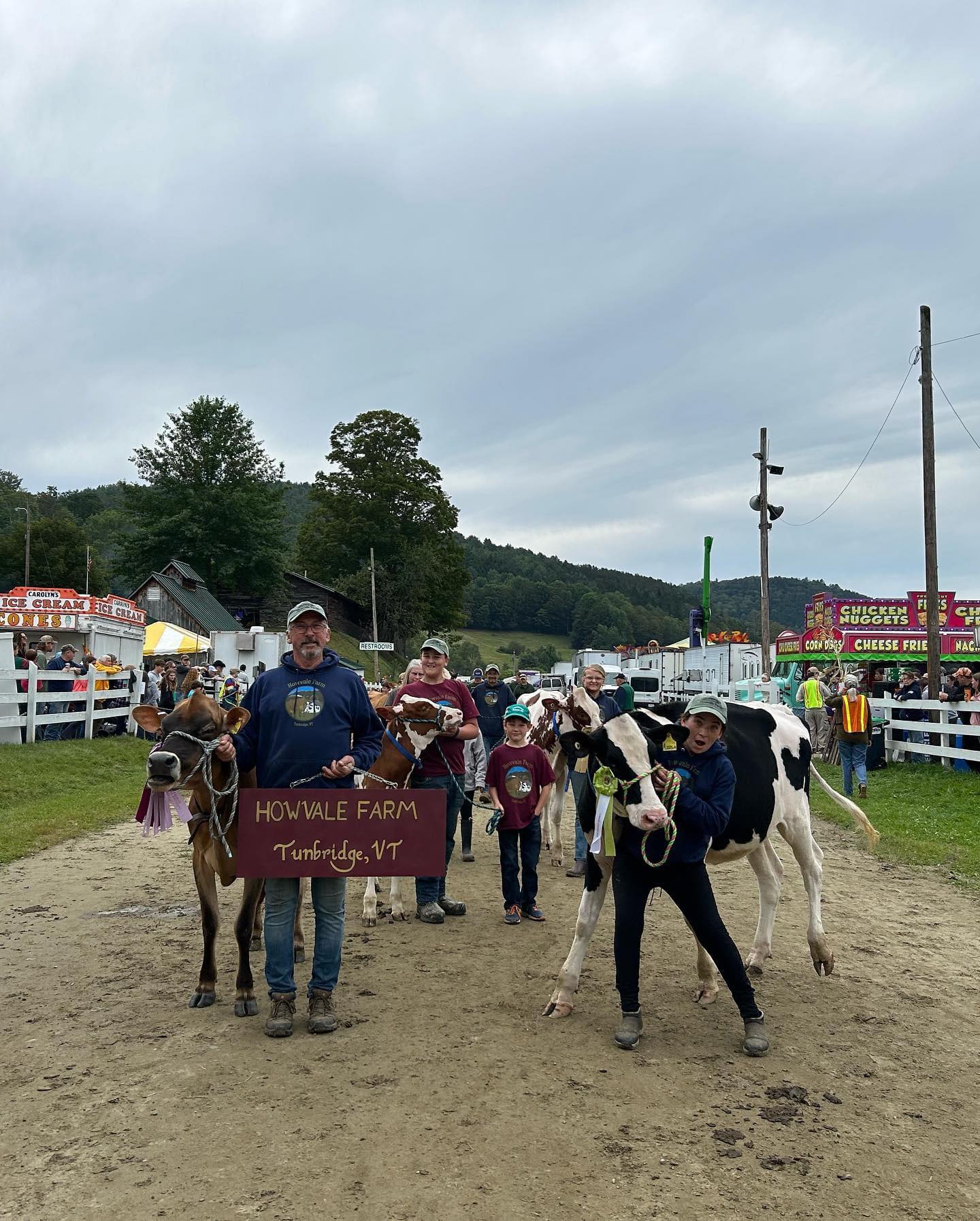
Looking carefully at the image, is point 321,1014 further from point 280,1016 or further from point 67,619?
point 67,619

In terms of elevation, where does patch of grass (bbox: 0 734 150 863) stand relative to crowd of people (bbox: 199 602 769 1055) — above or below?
below

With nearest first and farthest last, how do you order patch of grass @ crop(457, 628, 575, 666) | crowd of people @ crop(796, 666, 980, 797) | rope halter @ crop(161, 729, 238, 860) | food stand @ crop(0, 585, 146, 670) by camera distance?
1. rope halter @ crop(161, 729, 238, 860)
2. crowd of people @ crop(796, 666, 980, 797)
3. food stand @ crop(0, 585, 146, 670)
4. patch of grass @ crop(457, 628, 575, 666)

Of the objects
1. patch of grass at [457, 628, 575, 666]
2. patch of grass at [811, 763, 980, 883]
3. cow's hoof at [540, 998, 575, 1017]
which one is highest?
patch of grass at [457, 628, 575, 666]

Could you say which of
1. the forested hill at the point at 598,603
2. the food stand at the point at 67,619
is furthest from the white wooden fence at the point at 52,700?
the forested hill at the point at 598,603

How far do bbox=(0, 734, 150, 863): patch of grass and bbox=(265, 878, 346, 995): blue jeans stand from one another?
5800mm

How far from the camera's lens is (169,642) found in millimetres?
28328

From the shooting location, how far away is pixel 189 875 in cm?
916

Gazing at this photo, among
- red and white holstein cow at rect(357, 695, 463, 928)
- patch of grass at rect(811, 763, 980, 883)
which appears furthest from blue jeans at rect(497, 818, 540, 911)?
patch of grass at rect(811, 763, 980, 883)

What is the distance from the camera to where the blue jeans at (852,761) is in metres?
14.2

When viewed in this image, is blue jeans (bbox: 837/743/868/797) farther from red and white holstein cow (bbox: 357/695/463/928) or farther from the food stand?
the food stand

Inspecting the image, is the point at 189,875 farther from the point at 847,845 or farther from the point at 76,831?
the point at 847,845

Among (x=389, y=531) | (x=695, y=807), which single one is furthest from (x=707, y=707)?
(x=389, y=531)

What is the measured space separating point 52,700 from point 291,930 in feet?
45.8

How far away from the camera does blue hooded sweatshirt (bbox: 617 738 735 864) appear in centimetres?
468
